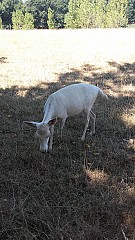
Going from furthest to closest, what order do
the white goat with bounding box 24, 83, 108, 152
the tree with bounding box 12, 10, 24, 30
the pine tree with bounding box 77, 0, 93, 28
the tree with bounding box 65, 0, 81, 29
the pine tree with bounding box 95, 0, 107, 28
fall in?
the tree with bounding box 12, 10, 24, 30
the tree with bounding box 65, 0, 81, 29
the pine tree with bounding box 95, 0, 107, 28
the pine tree with bounding box 77, 0, 93, 28
the white goat with bounding box 24, 83, 108, 152

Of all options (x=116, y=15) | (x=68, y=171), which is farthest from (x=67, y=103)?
(x=116, y=15)

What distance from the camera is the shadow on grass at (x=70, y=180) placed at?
374cm

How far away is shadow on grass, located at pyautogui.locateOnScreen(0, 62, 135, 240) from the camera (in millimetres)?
3742

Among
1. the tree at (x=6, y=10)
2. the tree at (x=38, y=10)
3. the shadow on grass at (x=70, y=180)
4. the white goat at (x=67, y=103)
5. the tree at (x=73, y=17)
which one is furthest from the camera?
the tree at (x=6, y=10)

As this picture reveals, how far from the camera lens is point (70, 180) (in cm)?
471

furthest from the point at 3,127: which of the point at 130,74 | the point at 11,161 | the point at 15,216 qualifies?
the point at 130,74

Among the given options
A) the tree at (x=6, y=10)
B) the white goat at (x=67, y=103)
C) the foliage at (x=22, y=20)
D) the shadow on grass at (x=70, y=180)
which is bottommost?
the shadow on grass at (x=70, y=180)

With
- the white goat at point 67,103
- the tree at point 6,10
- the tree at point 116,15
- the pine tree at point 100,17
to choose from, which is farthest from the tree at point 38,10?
the white goat at point 67,103

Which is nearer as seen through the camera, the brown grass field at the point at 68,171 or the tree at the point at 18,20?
the brown grass field at the point at 68,171

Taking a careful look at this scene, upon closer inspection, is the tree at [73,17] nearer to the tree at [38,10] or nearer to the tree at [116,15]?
the tree at [116,15]

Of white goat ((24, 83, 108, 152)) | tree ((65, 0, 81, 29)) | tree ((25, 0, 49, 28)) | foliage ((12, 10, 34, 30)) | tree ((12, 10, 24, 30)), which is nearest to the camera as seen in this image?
white goat ((24, 83, 108, 152))

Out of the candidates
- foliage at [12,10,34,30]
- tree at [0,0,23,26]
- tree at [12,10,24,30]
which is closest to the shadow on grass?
foliage at [12,10,34,30]

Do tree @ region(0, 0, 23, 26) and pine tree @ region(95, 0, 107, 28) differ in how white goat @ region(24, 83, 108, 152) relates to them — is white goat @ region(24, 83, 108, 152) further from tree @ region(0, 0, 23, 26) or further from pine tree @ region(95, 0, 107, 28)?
tree @ region(0, 0, 23, 26)

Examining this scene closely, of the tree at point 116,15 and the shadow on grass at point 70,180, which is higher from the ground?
the tree at point 116,15
